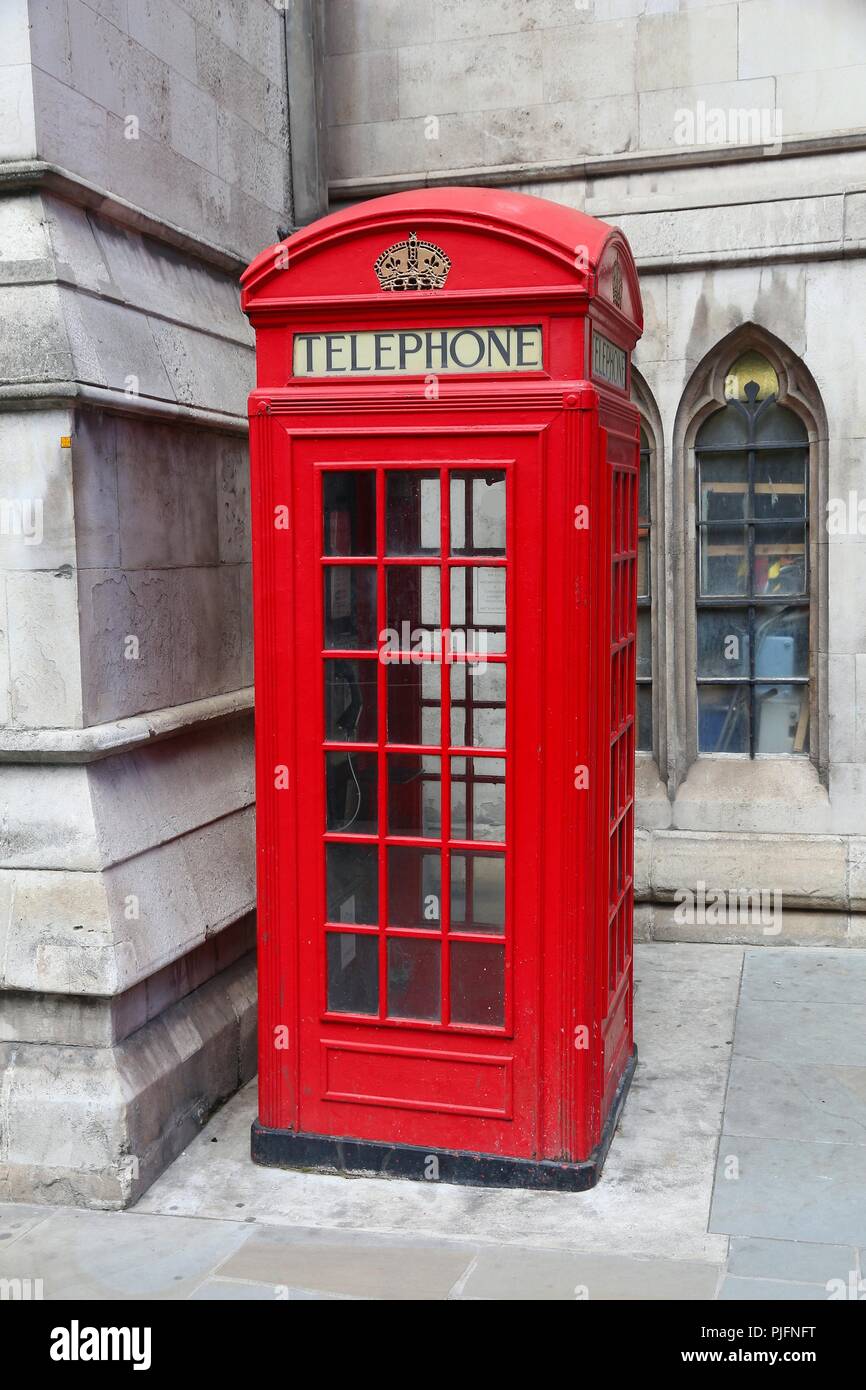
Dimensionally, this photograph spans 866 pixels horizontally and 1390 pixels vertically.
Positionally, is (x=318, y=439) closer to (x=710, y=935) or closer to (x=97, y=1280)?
(x=97, y=1280)

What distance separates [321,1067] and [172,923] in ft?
2.64

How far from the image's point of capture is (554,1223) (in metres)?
4.57

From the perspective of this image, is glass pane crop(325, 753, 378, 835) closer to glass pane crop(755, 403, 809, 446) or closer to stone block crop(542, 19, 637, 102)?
glass pane crop(755, 403, 809, 446)

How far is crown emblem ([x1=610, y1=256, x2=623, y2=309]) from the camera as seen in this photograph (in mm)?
4990

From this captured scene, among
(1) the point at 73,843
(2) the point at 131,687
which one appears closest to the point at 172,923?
(1) the point at 73,843

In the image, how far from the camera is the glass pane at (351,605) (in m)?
4.76

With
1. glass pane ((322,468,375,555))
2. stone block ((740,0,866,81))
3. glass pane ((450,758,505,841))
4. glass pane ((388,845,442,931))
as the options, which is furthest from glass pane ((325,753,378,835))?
stone block ((740,0,866,81))

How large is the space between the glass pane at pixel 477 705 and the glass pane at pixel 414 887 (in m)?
0.43

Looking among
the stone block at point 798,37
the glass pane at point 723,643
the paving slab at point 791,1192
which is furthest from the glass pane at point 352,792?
the stone block at point 798,37

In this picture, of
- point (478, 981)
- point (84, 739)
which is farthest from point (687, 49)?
point (478, 981)

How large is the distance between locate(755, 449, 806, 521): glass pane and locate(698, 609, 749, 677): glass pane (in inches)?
24.3

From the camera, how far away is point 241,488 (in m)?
6.34

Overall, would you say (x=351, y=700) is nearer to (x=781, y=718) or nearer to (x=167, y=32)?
(x=167, y=32)

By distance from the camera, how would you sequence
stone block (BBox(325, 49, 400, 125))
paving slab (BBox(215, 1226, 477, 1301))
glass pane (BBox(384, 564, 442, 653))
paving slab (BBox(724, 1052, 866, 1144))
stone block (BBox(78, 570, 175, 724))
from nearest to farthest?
paving slab (BBox(215, 1226, 477, 1301)), glass pane (BBox(384, 564, 442, 653)), stone block (BBox(78, 570, 175, 724)), paving slab (BBox(724, 1052, 866, 1144)), stone block (BBox(325, 49, 400, 125))
